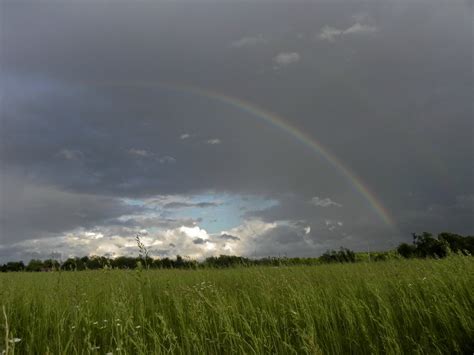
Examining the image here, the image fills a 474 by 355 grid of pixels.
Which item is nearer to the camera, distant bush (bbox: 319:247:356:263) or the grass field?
the grass field

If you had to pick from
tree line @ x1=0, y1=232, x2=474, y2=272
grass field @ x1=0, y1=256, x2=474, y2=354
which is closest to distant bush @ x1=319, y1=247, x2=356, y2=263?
tree line @ x1=0, y1=232, x2=474, y2=272

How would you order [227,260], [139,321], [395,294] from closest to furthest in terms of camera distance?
1. [139,321]
2. [395,294]
3. [227,260]

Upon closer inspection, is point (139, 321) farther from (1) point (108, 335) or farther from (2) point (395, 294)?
(2) point (395, 294)

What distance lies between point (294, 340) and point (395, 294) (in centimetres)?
249

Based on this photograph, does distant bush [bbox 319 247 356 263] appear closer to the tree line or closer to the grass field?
the tree line

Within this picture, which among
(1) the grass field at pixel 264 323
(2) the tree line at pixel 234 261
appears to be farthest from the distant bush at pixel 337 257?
(1) the grass field at pixel 264 323

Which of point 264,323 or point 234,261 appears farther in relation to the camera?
point 234,261

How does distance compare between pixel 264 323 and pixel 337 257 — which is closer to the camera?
pixel 264 323

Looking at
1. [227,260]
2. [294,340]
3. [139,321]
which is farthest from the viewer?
[227,260]

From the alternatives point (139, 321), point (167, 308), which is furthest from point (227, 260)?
point (139, 321)

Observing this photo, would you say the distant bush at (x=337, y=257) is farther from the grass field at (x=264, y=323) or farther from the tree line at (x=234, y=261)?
the grass field at (x=264, y=323)

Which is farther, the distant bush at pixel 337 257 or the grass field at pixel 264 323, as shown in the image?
the distant bush at pixel 337 257

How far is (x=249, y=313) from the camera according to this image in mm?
6496

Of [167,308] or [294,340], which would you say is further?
[167,308]
